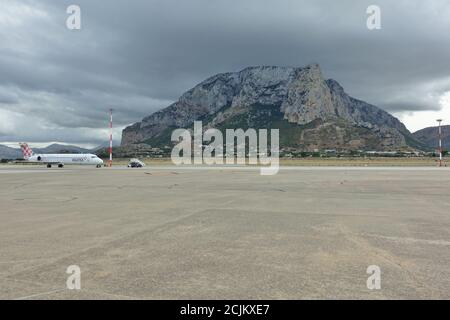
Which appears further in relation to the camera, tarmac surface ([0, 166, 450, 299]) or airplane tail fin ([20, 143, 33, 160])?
airplane tail fin ([20, 143, 33, 160])

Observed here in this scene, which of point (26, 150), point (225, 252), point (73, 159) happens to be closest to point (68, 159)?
point (73, 159)

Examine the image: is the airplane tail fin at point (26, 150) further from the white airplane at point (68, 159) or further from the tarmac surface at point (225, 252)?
the tarmac surface at point (225, 252)

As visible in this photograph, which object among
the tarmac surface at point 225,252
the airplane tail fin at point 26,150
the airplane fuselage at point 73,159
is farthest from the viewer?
the airplane tail fin at point 26,150

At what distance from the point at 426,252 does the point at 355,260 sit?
1771 millimetres

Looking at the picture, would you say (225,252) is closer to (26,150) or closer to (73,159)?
(73,159)

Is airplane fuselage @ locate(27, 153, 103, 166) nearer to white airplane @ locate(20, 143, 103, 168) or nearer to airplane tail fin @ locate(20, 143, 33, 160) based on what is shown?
white airplane @ locate(20, 143, 103, 168)

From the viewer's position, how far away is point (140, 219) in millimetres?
11414

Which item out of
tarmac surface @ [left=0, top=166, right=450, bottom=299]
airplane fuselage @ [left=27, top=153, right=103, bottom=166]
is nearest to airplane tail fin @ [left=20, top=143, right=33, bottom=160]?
airplane fuselage @ [left=27, top=153, right=103, bottom=166]

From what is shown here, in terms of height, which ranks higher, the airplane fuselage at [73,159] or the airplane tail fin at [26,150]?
the airplane tail fin at [26,150]

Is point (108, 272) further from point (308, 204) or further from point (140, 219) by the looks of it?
point (308, 204)

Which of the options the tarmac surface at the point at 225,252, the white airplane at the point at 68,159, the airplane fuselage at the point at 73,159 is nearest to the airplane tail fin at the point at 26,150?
the white airplane at the point at 68,159

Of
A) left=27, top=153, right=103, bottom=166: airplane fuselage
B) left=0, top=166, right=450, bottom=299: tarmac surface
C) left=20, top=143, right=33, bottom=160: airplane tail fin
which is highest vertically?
left=20, top=143, right=33, bottom=160: airplane tail fin

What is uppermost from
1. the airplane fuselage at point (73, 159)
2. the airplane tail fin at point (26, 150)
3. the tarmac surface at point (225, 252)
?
the airplane tail fin at point (26, 150)

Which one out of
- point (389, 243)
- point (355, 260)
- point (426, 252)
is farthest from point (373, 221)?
point (355, 260)
